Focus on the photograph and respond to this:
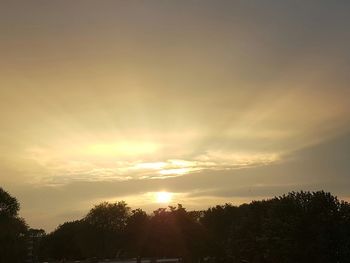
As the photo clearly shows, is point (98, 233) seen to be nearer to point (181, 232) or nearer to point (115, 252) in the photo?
point (115, 252)

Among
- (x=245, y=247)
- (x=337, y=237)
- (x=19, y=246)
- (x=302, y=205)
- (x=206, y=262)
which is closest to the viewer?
(x=337, y=237)

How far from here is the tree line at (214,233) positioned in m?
44.5

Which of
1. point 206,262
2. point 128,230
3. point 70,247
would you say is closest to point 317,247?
point 206,262

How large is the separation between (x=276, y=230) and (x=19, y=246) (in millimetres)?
39541

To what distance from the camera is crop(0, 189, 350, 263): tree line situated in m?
44.5

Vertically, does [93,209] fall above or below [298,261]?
above

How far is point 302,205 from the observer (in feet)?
153

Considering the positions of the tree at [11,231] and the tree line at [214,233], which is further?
the tree at [11,231]

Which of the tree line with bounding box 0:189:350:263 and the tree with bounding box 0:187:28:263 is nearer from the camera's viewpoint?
the tree line with bounding box 0:189:350:263

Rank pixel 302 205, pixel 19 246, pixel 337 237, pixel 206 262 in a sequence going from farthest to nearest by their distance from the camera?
pixel 206 262 < pixel 19 246 < pixel 302 205 < pixel 337 237

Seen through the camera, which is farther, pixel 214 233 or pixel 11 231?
pixel 214 233

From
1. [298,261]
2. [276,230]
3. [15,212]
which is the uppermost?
[15,212]

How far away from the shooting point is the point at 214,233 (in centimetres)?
8519

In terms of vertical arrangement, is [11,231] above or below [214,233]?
above
